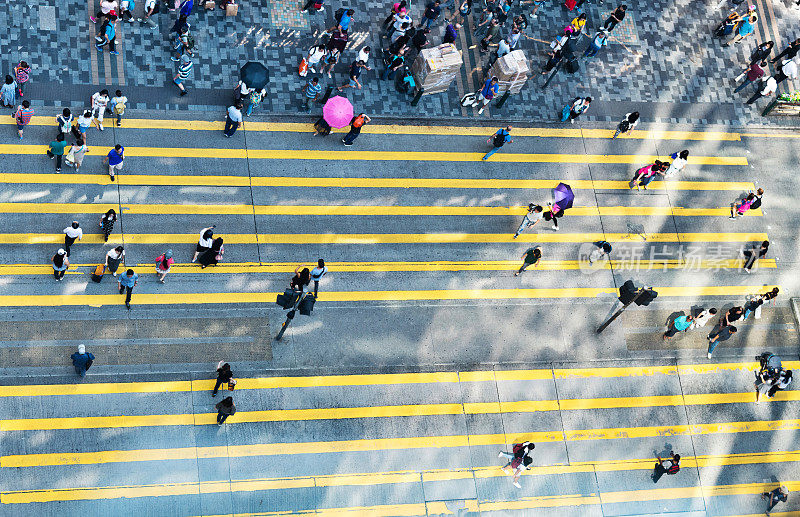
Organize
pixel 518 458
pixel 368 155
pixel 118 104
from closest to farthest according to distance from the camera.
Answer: pixel 518 458
pixel 118 104
pixel 368 155

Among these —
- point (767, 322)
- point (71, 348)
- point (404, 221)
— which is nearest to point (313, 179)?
point (404, 221)

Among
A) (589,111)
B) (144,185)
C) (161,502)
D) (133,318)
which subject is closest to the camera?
(161,502)

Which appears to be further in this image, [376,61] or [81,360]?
[376,61]

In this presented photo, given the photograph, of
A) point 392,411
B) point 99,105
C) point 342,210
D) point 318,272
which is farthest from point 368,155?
point 392,411

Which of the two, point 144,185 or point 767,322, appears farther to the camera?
point 767,322

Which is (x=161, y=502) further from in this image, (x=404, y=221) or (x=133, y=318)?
(x=404, y=221)

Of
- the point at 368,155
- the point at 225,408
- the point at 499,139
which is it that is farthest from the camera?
the point at 368,155

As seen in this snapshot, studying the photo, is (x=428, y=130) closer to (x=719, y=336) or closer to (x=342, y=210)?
(x=342, y=210)

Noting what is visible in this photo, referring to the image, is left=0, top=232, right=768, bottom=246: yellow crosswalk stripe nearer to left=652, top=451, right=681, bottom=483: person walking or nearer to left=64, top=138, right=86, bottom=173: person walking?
left=64, top=138, right=86, bottom=173: person walking

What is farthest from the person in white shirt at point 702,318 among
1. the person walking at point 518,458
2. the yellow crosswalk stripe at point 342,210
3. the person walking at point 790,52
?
the person walking at point 790,52
